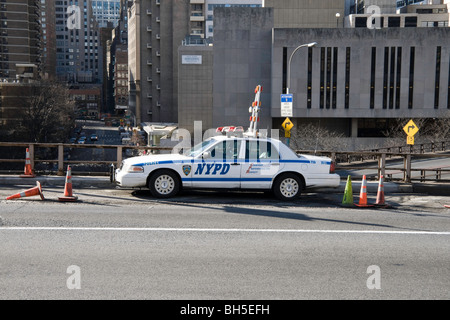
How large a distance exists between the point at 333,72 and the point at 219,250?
57620mm

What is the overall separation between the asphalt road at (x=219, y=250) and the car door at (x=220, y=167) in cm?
49

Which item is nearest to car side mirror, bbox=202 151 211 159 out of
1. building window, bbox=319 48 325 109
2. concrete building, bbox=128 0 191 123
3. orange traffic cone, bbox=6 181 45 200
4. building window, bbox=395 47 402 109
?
orange traffic cone, bbox=6 181 45 200

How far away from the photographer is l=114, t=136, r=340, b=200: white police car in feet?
41.7

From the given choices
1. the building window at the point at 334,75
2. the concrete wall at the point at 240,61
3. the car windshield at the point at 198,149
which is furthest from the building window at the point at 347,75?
the car windshield at the point at 198,149

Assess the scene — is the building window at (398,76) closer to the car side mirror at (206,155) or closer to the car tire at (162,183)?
the car side mirror at (206,155)

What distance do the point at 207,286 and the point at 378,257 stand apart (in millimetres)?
2925

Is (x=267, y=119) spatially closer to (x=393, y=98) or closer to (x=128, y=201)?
(x=393, y=98)

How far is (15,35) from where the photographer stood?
110 metres

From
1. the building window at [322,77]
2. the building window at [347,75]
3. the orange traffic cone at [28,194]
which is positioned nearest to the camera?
the orange traffic cone at [28,194]

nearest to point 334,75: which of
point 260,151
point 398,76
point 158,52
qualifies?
point 398,76

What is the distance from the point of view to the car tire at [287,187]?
12.9 meters

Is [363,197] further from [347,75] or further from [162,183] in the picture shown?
[347,75]

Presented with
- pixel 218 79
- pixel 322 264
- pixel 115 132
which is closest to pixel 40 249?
pixel 322 264
